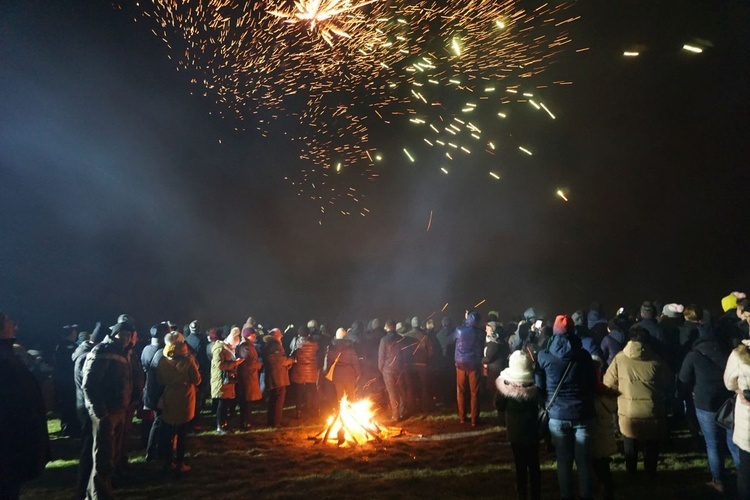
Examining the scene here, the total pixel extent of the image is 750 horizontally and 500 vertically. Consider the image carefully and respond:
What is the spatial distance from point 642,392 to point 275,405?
275 inches

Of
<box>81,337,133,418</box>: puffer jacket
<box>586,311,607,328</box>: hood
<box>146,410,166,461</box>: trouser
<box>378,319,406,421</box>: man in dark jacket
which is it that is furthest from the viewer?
<box>586,311,607,328</box>: hood

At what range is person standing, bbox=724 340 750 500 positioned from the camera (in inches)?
186

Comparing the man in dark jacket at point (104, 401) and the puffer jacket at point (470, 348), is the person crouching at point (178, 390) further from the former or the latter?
the puffer jacket at point (470, 348)

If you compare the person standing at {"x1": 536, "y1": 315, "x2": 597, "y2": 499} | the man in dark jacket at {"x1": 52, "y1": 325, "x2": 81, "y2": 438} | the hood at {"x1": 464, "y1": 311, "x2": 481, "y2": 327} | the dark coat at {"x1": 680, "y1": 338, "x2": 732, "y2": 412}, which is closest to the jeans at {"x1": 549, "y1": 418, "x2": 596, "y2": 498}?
the person standing at {"x1": 536, "y1": 315, "x2": 597, "y2": 499}

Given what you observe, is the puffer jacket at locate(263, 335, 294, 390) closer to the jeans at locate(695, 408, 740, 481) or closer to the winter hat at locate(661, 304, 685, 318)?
the jeans at locate(695, 408, 740, 481)

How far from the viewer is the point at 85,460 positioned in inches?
249

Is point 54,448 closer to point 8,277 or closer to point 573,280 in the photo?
point 8,277

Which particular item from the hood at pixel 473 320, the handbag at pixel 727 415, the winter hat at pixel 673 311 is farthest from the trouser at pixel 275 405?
the winter hat at pixel 673 311

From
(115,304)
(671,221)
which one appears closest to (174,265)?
(115,304)

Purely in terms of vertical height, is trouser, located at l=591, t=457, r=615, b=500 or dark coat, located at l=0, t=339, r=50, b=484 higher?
dark coat, located at l=0, t=339, r=50, b=484

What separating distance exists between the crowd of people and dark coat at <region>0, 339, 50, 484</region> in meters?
0.01

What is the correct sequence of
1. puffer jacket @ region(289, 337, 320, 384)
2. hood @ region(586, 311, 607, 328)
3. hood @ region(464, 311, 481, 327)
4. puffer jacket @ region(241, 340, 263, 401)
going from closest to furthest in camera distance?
1. puffer jacket @ region(241, 340, 263, 401)
2. hood @ region(464, 311, 481, 327)
3. hood @ region(586, 311, 607, 328)
4. puffer jacket @ region(289, 337, 320, 384)

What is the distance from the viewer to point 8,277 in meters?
19.3

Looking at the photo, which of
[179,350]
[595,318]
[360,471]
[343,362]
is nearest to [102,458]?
[179,350]
